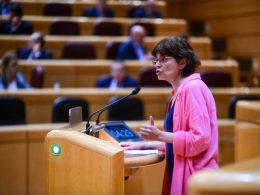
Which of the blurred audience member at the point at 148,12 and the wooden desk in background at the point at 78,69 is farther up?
the blurred audience member at the point at 148,12

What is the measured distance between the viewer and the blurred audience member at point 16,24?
625 cm

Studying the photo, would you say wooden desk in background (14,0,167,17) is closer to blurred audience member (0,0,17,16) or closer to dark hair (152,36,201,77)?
blurred audience member (0,0,17,16)

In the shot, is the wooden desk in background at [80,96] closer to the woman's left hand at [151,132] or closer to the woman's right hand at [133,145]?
the woman's right hand at [133,145]

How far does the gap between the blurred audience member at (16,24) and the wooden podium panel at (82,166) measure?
14.9ft

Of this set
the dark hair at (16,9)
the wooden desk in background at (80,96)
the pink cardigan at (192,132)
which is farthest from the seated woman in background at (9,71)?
the pink cardigan at (192,132)

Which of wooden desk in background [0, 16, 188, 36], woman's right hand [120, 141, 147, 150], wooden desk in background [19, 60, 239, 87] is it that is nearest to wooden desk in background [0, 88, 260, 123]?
wooden desk in background [19, 60, 239, 87]

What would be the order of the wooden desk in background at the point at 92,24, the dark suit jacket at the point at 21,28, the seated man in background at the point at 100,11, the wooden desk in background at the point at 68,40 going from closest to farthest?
the wooden desk in background at the point at 68,40 → the dark suit jacket at the point at 21,28 → the wooden desk in background at the point at 92,24 → the seated man in background at the point at 100,11

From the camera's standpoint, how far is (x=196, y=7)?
8945 millimetres

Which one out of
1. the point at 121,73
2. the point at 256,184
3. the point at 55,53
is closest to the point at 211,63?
the point at 121,73

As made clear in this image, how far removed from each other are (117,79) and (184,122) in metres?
3.14

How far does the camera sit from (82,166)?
6.15 ft

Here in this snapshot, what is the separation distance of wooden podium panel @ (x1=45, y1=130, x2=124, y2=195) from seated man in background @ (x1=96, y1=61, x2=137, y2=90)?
2.95 m

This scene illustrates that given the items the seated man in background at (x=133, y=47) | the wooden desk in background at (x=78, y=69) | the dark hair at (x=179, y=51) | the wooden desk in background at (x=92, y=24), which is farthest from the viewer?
the wooden desk in background at (x=92, y=24)

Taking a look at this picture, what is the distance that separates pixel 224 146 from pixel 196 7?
5484 millimetres
